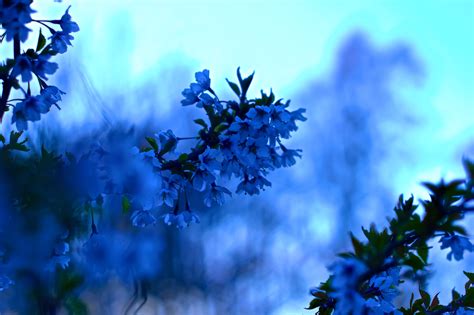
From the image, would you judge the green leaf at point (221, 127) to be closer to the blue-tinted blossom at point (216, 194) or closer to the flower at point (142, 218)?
the blue-tinted blossom at point (216, 194)

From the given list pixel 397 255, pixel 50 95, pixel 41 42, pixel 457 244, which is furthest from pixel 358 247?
pixel 41 42

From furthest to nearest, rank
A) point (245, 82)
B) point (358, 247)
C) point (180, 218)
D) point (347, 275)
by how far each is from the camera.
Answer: point (180, 218) < point (245, 82) < point (358, 247) < point (347, 275)

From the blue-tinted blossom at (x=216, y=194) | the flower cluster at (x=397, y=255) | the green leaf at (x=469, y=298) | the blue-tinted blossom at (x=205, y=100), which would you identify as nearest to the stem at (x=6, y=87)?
the blue-tinted blossom at (x=205, y=100)

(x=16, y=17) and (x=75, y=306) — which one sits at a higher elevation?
(x=16, y=17)

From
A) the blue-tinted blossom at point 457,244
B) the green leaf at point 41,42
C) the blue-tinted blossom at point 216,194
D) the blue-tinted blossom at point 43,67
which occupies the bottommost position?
the blue-tinted blossom at point 457,244

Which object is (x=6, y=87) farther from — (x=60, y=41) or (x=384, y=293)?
(x=384, y=293)

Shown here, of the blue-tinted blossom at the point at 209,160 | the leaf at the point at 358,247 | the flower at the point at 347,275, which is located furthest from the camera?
the blue-tinted blossom at the point at 209,160

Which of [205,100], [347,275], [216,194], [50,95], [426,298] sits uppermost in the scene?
[205,100]

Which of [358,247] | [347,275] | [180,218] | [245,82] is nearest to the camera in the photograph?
[347,275]
